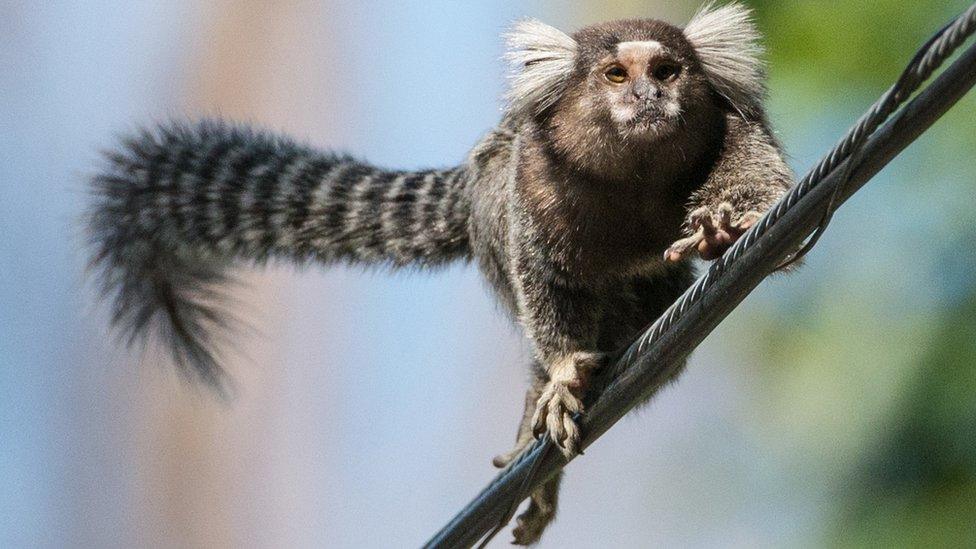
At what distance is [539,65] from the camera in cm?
429

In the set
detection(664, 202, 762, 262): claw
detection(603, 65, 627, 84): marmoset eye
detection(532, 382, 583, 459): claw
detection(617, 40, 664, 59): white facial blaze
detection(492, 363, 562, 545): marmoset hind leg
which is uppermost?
detection(617, 40, 664, 59): white facial blaze

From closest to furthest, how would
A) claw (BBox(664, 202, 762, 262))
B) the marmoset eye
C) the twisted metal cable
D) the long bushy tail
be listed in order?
the twisted metal cable, claw (BBox(664, 202, 762, 262)), the marmoset eye, the long bushy tail

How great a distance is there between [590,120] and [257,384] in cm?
1158

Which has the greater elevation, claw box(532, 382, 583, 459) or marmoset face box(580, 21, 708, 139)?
marmoset face box(580, 21, 708, 139)

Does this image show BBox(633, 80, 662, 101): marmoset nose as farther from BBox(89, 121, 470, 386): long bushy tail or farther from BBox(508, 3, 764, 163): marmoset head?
BBox(89, 121, 470, 386): long bushy tail

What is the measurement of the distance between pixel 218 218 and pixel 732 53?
2.33 meters

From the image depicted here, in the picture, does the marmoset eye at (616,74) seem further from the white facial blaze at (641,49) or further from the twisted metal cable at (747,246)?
the twisted metal cable at (747,246)

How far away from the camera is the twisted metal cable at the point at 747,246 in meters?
2.31

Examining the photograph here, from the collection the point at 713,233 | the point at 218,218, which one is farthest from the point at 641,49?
the point at 218,218

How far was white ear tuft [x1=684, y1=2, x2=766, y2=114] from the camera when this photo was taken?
402cm

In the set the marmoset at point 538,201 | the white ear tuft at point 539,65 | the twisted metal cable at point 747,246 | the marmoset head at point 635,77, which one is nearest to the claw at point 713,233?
the marmoset at point 538,201

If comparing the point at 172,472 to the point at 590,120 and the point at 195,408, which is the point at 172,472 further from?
the point at 590,120

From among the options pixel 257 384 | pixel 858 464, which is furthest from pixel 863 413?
pixel 257 384

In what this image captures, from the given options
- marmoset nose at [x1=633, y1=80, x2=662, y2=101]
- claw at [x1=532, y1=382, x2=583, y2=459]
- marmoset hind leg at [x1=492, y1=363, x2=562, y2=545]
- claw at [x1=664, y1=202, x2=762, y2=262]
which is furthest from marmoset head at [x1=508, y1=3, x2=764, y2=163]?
marmoset hind leg at [x1=492, y1=363, x2=562, y2=545]
